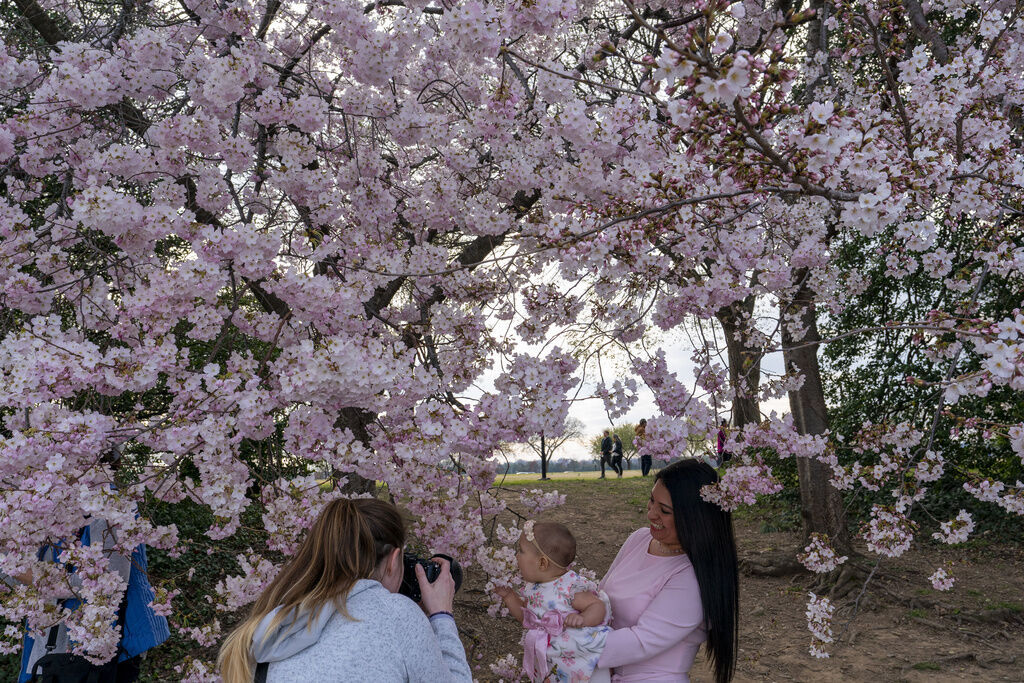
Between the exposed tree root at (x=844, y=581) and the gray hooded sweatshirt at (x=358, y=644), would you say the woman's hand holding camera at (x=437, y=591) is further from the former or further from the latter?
the exposed tree root at (x=844, y=581)

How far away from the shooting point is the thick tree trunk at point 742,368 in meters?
3.42

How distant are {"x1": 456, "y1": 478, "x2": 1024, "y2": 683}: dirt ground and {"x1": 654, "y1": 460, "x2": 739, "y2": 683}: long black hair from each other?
2.63 metres

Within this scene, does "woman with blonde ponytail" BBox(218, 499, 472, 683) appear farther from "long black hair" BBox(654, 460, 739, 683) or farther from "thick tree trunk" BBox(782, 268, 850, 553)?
"thick tree trunk" BBox(782, 268, 850, 553)

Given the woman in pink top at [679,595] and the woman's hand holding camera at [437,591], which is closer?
the woman's hand holding camera at [437,591]

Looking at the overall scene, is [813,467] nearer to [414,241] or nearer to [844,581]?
[844,581]

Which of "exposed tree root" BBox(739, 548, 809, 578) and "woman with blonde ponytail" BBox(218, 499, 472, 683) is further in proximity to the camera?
"exposed tree root" BBox(739, 548, 809, 578)

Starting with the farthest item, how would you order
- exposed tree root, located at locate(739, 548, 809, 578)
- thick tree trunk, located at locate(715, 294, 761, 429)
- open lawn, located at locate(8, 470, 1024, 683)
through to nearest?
exposed tree root, located at locate(739, 548, 809, 578), open lawn, located at locate(8, 470, 1024, 683), thick tree trunk, located at locate(715, 294, 761, 429)

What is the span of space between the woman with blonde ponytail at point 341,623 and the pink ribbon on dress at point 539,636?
0.63 metres

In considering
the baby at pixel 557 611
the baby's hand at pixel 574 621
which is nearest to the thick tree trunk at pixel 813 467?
the baby at pixel 557 611

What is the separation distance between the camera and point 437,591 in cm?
196

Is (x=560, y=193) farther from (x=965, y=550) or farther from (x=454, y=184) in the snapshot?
(x=965, y=550)

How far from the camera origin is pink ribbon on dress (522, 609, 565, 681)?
2.39 m

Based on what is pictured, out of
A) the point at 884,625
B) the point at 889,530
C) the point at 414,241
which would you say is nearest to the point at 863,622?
the point at 884,625

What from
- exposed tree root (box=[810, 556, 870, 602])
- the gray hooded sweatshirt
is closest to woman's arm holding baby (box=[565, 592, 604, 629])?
the gray hooded sweatshirt
